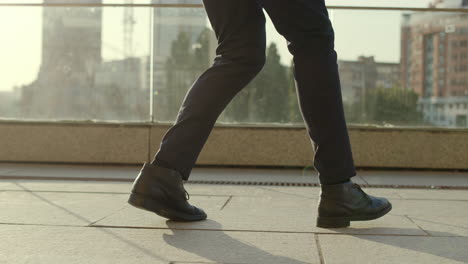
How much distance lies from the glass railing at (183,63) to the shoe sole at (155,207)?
266 centimetres

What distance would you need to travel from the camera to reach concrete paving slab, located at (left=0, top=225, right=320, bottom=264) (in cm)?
158

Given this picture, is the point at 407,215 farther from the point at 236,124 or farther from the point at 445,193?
the point at 236,124

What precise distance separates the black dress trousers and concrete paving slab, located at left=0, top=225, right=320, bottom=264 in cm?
29

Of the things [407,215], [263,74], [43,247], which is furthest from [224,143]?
[43,247]

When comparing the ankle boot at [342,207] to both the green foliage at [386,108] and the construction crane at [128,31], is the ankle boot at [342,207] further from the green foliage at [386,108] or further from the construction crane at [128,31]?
the construction crane at [128,31]

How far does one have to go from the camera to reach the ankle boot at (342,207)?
2061mm

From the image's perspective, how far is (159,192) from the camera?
2074 millimetres

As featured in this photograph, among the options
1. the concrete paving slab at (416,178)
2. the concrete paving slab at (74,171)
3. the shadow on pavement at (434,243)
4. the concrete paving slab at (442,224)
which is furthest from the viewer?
the concrete paving slab at (74,171)

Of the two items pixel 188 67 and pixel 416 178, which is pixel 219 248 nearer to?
pixel 416 178

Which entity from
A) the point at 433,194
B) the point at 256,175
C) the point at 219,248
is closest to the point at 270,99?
the point at 256,175

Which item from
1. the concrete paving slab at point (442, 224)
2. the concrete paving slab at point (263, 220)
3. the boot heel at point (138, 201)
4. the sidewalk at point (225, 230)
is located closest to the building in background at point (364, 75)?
the sidewalk at point (225, 230)

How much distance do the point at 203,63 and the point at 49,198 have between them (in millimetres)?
2418

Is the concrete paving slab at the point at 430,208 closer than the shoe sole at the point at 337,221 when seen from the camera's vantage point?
No

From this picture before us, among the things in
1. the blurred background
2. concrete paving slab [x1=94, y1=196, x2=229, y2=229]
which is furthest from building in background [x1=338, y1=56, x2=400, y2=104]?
concrete paving slab [x1=94, y1=196, x2=229, y2=229]
